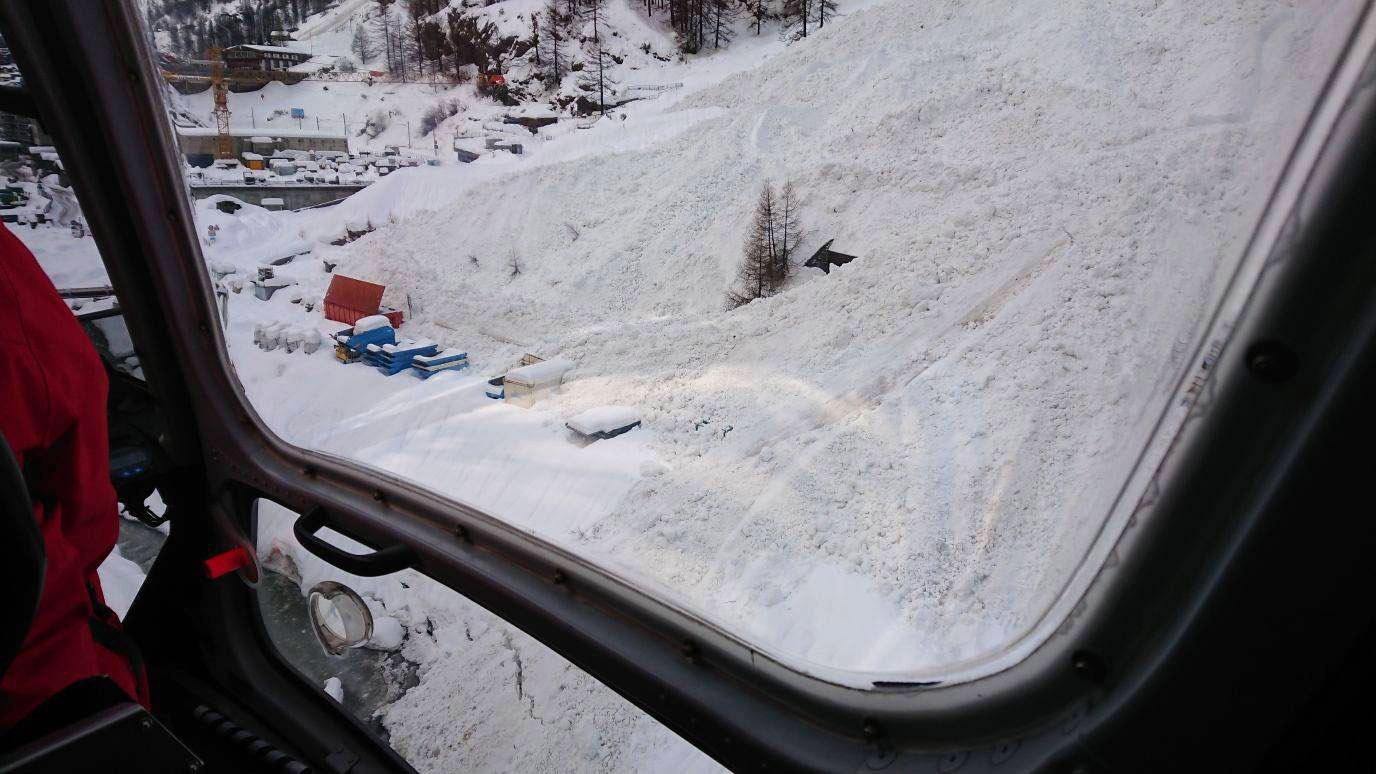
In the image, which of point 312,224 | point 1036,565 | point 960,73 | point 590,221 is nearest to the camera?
point 1036,565

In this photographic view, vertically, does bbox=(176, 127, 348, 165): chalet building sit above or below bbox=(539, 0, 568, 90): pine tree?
below

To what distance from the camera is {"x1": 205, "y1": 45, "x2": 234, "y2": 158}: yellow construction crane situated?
3.98ft

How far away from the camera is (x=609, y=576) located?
0.99m

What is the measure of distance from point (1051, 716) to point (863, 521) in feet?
2.84

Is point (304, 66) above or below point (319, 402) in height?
above

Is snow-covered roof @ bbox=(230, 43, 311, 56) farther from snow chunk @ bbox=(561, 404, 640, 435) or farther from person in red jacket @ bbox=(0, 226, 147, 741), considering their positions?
snow chunk @ bbox=(561, 404, 640, 435)

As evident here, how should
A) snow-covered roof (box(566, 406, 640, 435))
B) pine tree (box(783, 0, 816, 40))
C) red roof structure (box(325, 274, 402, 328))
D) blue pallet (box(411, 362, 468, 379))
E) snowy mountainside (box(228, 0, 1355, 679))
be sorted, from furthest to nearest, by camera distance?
red roof structure (box(325, 274, 402, 328)) < pine tree (box(783, 0, 816, 40)) < blue pallet (box(411, 362, 468, 379)) < snow-covered roof (box(566, 406, 640, 435)) < snowy mountainside (box(228, 0, 1355, 679))

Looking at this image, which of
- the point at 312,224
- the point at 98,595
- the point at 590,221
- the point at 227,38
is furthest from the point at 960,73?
the point at 98,595

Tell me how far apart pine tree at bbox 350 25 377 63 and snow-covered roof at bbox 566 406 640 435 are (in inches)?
34.6

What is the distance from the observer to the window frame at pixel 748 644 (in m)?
0.43

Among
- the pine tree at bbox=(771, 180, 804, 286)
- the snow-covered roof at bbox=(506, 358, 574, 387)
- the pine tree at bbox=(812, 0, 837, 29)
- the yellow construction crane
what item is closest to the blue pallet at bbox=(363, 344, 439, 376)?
the snow-covered roof at bbox=(506, 358, 574, 387)

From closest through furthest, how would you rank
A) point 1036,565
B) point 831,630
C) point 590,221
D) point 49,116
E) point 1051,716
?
point 1051,716 < point 1036,565 < point 831,630 < point 49,116 < point 590,221

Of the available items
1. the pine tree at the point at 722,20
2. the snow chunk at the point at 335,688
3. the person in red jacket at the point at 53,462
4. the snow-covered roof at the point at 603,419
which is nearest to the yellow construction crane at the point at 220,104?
the person in red jacket at the point at 53,462

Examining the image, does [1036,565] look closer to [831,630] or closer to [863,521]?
[831,630]
